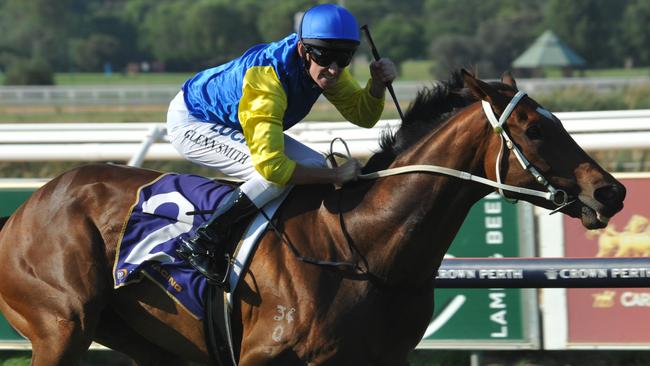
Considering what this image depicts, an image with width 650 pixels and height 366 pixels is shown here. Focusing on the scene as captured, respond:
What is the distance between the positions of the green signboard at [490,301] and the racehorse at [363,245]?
5.62ft

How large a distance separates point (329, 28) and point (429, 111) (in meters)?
Result: 0.46

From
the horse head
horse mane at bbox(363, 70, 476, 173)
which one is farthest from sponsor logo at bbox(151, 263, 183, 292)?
the horse head

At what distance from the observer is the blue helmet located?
371cm

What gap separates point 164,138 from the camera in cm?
590

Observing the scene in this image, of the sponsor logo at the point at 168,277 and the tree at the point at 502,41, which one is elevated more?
the tree at the point at 502,41

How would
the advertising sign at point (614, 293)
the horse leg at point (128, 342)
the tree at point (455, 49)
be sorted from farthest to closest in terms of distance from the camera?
the tree at point (455, 49) → the advertising sign at point (614, 293) → the horse leg at point (128, 342)

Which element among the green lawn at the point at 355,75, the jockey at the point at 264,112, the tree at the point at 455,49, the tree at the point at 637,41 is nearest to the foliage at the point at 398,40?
the green lawn at the point at 355,75

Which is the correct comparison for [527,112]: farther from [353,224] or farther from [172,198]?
[172,198]

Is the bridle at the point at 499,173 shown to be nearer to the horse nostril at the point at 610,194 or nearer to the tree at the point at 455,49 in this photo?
the horse nostril at the point at 610,194

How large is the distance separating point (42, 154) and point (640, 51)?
5637 cm

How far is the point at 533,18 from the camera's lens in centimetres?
6556

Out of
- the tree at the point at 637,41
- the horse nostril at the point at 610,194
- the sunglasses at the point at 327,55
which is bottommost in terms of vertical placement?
the horse nostril at the point at 610,194

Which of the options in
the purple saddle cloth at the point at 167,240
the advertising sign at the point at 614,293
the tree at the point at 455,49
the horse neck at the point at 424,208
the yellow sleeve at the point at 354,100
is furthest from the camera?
the tree at the point at 455,49

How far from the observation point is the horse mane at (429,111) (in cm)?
372
